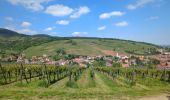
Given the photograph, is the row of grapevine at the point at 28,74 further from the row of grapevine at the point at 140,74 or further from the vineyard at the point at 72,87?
the row of grapevine at the point at 140,74

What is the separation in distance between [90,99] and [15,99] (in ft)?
37.4

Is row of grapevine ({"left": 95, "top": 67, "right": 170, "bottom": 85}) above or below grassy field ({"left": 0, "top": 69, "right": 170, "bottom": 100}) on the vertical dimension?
below

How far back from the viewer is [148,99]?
139 ft

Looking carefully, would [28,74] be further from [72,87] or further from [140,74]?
[72,87]

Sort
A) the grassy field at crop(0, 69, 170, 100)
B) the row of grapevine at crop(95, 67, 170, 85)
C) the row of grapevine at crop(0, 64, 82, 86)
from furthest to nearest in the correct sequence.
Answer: the row of grapevine at crop(95, 67, 170, 85)
the row of grapevine at crop(0, 64, 82, 86)
the grassy field at crop(0, 69, 170, 100)

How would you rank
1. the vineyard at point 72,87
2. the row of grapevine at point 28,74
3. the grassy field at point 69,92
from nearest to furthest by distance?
the grassy field at point 69,92 < the vineyard at point 72,87 < the row of grapevine at point 28,74

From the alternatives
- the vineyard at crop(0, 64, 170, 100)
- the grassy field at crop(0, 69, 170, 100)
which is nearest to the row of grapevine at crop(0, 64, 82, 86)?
the vineyard at crop(0, 64, 170, 100)

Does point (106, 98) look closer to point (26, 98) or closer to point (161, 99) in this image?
point (161, 99)

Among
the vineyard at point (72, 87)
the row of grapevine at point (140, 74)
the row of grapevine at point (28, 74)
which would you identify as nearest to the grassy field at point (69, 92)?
the vineyard at point (72, 87)

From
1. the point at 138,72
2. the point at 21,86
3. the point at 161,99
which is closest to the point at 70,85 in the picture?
the point at 21,86

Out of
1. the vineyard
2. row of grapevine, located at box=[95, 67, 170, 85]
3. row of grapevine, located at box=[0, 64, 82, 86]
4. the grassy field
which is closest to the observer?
the grassy field

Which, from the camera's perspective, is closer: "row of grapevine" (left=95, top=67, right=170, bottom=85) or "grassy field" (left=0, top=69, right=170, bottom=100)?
"grassy field" (left=0, top=69, right=170, bottom=100)

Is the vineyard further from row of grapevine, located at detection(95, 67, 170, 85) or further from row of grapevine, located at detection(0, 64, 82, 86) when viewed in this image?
row of grapevine, located at detection(95, 67, 170, 85)

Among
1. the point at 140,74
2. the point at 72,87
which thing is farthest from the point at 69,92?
the point at 140,74
